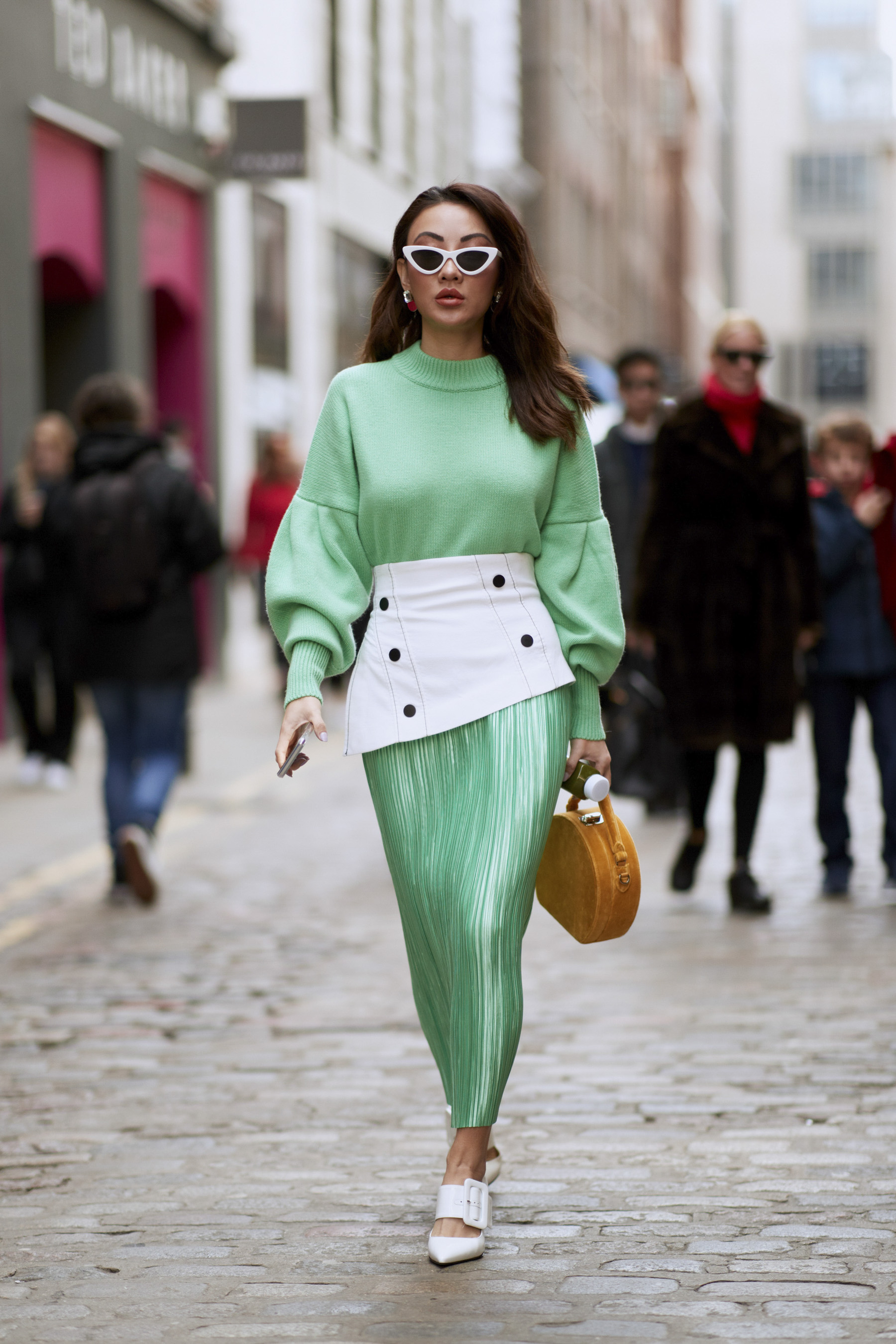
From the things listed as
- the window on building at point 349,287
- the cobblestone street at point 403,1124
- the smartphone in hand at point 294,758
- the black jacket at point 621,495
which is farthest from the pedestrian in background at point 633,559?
the window on building at point 349,287

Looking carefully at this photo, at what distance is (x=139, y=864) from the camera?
7781mm

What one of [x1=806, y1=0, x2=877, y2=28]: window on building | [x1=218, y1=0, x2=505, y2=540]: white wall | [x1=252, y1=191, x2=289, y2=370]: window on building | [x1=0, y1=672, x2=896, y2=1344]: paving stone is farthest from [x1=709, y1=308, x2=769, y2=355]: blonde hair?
[x1=806, y1=0, x2=877, y2=28]: window on building

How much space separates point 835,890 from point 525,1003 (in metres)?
1.94

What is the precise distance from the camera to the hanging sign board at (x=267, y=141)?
1559 centimetres

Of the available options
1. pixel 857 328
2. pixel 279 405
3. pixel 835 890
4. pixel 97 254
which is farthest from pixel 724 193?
pixel 835 890

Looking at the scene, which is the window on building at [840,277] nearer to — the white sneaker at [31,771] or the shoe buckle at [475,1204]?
the white sneaker at [31,771]

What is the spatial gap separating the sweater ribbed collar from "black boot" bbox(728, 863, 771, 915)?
3.73 metres

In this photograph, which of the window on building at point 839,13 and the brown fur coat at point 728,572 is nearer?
the brown fur coat at point 728,572

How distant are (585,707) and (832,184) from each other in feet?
295

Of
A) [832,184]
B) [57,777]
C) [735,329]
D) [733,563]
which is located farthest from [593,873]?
[832,184]

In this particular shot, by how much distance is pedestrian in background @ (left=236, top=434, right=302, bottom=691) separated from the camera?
46.2 ft

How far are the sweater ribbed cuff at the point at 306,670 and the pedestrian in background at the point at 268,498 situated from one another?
9943 mm

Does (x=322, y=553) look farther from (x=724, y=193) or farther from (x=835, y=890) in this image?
(x=724, y=193)

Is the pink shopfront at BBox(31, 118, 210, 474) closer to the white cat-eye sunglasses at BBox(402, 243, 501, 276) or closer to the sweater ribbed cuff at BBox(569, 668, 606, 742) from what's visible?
the white cat-eye sunglasses at BBox(402, 243, 501, 276)
